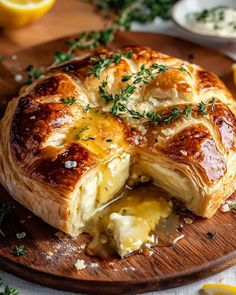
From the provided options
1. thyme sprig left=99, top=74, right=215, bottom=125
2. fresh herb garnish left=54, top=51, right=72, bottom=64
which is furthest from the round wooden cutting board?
fresh herb garnish left=54, top=51, right=72, bottom=64

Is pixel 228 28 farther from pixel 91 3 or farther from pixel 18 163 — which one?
pixel 18 163

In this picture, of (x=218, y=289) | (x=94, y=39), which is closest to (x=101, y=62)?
(x=94, y=39)

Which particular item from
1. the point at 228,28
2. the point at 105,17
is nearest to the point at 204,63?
the point at 228,28

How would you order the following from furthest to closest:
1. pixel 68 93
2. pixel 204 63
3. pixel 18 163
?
1. pixel 204 63
2. pixel 68 93
3. pixel 18 163

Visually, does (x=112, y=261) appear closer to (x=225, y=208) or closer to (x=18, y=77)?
(x=225, y=208)

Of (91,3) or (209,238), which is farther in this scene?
(91,3)

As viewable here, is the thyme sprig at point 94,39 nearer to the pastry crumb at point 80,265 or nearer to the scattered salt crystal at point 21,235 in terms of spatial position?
the scattered salt crystal at point 21,235
